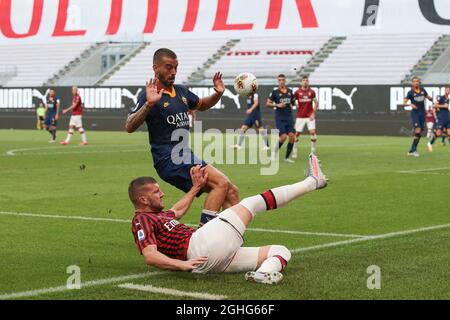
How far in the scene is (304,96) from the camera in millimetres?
26812

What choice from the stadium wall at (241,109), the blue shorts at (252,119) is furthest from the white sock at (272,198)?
the stadium wall at (241,109)

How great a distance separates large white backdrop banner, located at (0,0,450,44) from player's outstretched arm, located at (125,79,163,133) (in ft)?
139

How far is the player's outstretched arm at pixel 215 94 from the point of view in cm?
944

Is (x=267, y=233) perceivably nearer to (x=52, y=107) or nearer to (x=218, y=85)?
(x=218, y=85)

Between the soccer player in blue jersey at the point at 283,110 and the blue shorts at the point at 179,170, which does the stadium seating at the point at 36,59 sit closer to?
the soccer player in blue jersey at the point at 283,110

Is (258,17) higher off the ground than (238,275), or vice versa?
(258,17)

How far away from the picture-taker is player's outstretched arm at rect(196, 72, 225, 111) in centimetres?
944

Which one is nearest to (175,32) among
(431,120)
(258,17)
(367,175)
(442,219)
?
(258,17)

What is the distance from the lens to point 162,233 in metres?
7.54

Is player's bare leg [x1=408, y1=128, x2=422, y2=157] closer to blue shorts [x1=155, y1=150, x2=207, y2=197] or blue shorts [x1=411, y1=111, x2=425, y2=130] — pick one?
blue shorts [x1=411, y1=111, x2=425, y2=130]

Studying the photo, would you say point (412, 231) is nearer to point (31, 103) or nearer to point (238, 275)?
point (238, 275)

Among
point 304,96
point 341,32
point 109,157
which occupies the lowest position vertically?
point 109,157
